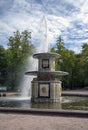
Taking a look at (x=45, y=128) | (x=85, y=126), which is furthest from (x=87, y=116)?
(x=45, y=128)

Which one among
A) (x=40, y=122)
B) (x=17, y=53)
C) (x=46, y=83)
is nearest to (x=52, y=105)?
(x=46, y=83)

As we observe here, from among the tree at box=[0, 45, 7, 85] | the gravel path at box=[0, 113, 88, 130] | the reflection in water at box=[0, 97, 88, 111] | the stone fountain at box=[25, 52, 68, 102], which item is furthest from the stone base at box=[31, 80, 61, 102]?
the tree at box=[0, 45, 7, 85]

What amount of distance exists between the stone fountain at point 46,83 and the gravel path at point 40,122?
8049 mm

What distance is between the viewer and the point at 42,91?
19.7m

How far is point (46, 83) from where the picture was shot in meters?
19.7

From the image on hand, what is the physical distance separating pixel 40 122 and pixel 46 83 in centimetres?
978

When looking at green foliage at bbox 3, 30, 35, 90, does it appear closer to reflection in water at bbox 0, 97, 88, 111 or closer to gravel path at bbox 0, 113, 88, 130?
reflection in water at bbox 0, 97, 88, 111

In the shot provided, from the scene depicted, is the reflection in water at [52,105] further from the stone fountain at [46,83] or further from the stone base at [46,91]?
the stone fountain at [46,83]

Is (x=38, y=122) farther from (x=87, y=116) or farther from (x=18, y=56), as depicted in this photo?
(x=18, y=56)

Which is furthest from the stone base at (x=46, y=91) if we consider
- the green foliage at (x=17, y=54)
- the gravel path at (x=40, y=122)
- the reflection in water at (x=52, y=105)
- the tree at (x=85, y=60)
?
the tree at (x=85, y=60)

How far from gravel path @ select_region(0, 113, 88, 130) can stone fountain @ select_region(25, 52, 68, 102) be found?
8.05 metres

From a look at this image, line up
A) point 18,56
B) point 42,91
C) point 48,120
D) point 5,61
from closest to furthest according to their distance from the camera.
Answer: point 48,120 → point 42,91 → point 18,56 → point 5,61

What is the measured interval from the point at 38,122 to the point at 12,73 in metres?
35.3

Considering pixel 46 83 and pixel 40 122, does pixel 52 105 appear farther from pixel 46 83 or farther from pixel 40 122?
pixel 40 122
